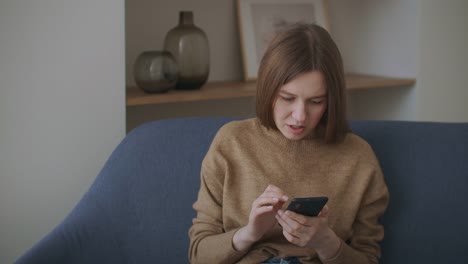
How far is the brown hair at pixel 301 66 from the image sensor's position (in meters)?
1.45

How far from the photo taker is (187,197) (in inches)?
70.1

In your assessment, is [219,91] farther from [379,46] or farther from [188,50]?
[379,46]

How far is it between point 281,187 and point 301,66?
0.28 meters

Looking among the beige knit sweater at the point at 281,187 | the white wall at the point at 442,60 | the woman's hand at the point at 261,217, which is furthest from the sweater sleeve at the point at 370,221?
the white wall at the point at 442,60

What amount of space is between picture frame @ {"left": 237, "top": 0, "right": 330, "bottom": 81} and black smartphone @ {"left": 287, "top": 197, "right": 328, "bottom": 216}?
134 centimetres

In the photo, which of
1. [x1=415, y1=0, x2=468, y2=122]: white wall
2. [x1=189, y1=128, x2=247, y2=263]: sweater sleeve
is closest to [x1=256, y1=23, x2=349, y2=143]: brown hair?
[x1=189, y1=128, x2=247, y2=263]: sweater sleeve

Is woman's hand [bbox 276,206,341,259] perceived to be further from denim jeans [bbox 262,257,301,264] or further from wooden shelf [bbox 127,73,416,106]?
wooden shelf [bbox 127,73,416,106]

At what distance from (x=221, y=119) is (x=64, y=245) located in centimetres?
55

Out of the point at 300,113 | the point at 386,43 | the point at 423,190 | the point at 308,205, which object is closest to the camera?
the point at 308,205

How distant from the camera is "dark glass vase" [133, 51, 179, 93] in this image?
2232 mm

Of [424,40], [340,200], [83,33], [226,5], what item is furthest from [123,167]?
[424,40]

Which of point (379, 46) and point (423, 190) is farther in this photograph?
point (379, 46)

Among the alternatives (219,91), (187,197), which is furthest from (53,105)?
(219,91)

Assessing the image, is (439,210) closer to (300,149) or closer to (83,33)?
(300,149)
